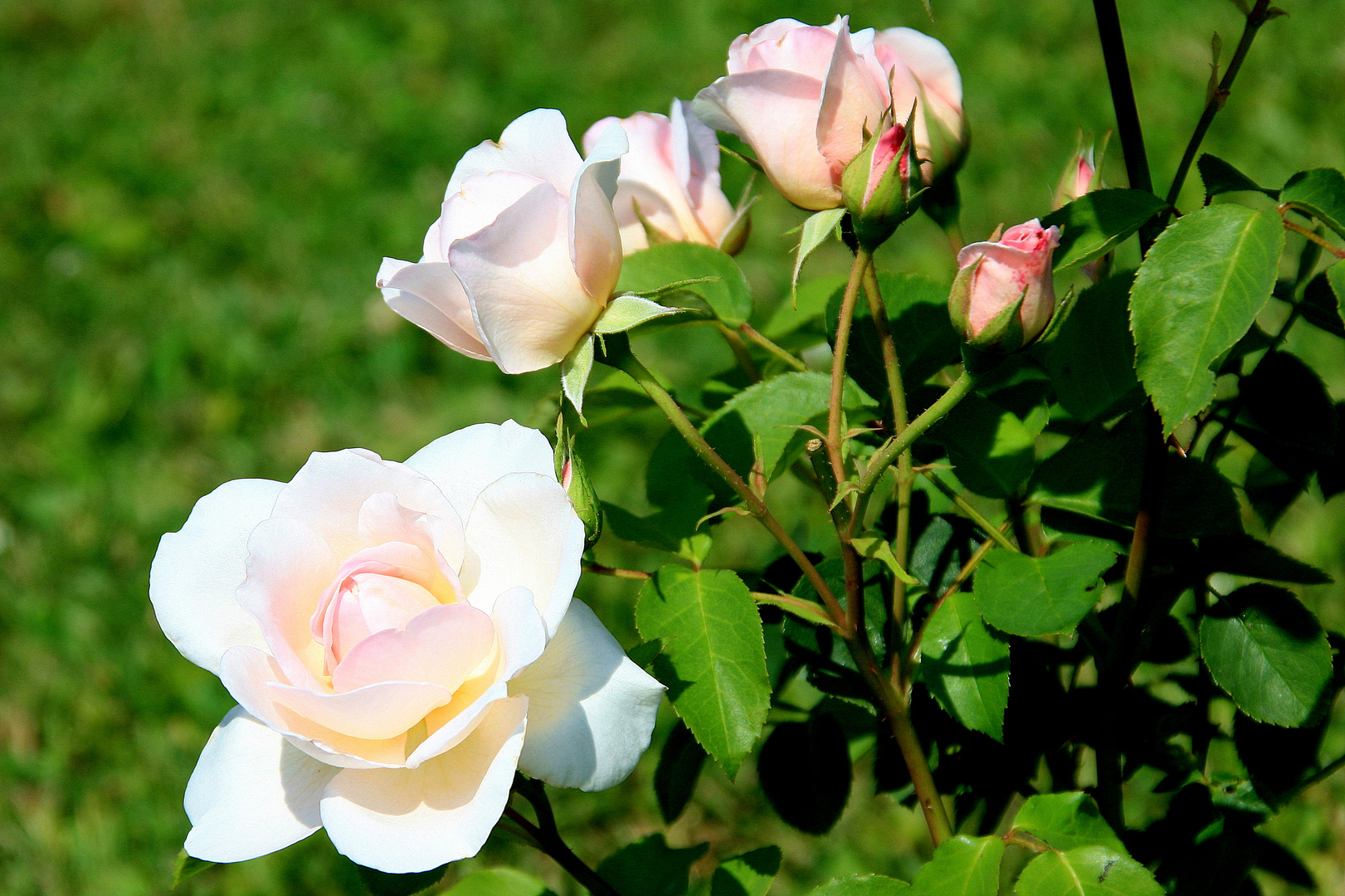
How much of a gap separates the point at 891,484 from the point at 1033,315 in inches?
13.4

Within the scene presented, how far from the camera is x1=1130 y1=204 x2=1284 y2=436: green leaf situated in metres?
0.51

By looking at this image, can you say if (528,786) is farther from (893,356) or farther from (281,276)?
(281,276)

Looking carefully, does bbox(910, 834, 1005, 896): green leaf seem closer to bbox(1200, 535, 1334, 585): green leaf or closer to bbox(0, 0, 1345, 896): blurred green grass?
bbox(1200, 535, 1334, 585): green leaf

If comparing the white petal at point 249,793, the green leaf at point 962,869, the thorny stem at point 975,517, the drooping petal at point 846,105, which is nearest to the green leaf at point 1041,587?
the thorny stem at point 975,517

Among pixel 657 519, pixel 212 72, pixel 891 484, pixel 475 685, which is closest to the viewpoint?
pixel 475 685

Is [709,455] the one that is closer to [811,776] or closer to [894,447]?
[894,447]

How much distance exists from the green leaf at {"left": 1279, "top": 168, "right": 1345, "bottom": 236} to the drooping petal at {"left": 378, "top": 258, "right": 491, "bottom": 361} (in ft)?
1.27

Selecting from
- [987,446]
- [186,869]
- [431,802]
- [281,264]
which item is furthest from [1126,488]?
[281,264]

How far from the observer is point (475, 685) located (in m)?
0.52

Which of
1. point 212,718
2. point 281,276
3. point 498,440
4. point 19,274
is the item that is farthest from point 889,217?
point 19,274

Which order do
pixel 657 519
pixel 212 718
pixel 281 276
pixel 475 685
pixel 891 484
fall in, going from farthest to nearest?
pixel 281 276 < pixel 212 718 < pixel 891 484 < pixel 657 519 < pixel 475 685

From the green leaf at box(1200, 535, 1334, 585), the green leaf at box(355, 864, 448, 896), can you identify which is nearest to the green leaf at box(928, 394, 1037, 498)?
the green leaf at box(1200, 535, 1334, 585)

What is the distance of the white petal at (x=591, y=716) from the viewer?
51 cm

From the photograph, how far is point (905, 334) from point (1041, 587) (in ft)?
0.55
